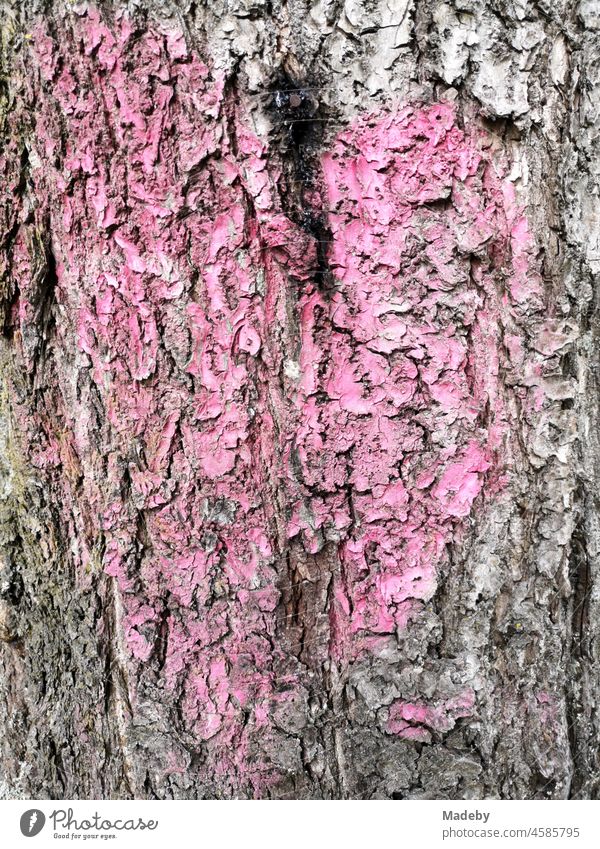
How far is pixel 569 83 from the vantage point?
116 centimetres

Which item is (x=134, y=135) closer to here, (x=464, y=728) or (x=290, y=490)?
(x=290, y=490)

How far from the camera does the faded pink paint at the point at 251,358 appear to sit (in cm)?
113

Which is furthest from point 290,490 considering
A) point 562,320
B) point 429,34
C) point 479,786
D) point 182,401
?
point 429,34

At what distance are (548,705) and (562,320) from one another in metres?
0.74

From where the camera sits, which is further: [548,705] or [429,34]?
[548,705]

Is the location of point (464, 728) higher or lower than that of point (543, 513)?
lower
